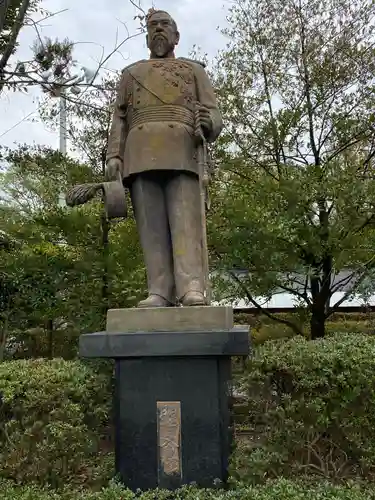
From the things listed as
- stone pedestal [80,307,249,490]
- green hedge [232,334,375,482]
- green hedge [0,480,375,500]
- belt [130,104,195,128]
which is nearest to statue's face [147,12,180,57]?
belt [130,104,195,128]

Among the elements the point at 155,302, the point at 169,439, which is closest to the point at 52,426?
the point at 169,439

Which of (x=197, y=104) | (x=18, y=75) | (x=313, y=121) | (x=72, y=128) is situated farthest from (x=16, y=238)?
(x=197, y=104)

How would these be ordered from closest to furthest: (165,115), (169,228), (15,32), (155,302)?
1. (155,302)
2. (165,115)
3. (169,228)
4. (15,32)

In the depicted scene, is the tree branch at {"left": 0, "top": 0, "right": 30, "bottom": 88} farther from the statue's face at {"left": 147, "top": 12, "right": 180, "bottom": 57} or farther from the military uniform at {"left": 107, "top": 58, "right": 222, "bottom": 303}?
the military uniform at {"left": 107, "top": 58, "right": 222, "bottom": 303}

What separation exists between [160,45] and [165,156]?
2.85 ft

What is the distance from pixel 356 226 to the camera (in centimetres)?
813

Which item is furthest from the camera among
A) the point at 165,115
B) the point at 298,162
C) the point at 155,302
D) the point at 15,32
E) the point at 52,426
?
the point at 298,162

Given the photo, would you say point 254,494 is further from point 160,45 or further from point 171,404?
point 160,45

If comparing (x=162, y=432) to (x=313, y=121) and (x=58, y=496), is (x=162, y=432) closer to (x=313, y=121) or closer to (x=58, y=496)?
(x=58, y=496)

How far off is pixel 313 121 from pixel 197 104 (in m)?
5.26

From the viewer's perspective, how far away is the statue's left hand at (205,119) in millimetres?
4051

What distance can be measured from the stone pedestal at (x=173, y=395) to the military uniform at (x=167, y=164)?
17.3 inches

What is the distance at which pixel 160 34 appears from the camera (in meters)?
4.21

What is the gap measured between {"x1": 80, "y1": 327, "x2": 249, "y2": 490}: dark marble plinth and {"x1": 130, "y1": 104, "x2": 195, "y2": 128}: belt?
4.87 ft
